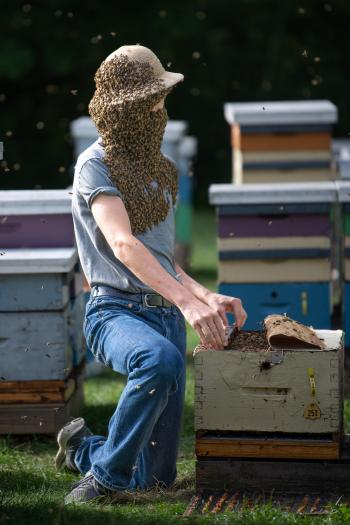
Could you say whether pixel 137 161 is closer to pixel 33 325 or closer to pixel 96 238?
pixel 96 238

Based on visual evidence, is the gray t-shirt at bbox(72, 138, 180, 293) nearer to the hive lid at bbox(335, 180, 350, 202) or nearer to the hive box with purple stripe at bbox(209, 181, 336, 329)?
the hive box with purple stripe at bbox(209, 181, 336, 329)

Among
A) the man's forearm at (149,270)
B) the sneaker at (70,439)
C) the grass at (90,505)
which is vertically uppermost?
the man's forearm at (149,270)

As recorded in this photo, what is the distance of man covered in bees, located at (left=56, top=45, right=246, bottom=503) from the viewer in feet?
10.6

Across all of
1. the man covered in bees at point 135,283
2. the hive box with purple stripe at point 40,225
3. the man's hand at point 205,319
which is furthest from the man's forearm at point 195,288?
the hive box with purple stripe at point 40,225

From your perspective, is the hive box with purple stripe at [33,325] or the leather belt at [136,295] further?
the hive box with purple stripe at [33,325]

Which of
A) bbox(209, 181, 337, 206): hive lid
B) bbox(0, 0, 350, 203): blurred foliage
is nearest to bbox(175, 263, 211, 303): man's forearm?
bbox(209, 181, 337, 206): hive lid

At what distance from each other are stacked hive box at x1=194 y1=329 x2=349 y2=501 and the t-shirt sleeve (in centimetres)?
57

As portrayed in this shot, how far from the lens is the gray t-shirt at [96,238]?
3.40 m

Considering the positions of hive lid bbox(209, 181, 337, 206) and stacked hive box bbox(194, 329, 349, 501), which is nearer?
stacked hive box bbox(194, 329, 349, 501)

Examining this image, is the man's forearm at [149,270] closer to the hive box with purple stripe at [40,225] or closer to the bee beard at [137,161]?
the bee beard at [137,161]

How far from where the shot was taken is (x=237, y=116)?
19.6ft

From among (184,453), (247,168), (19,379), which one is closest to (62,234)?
(19,379)

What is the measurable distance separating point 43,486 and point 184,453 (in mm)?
727

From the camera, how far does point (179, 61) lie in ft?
48.7
